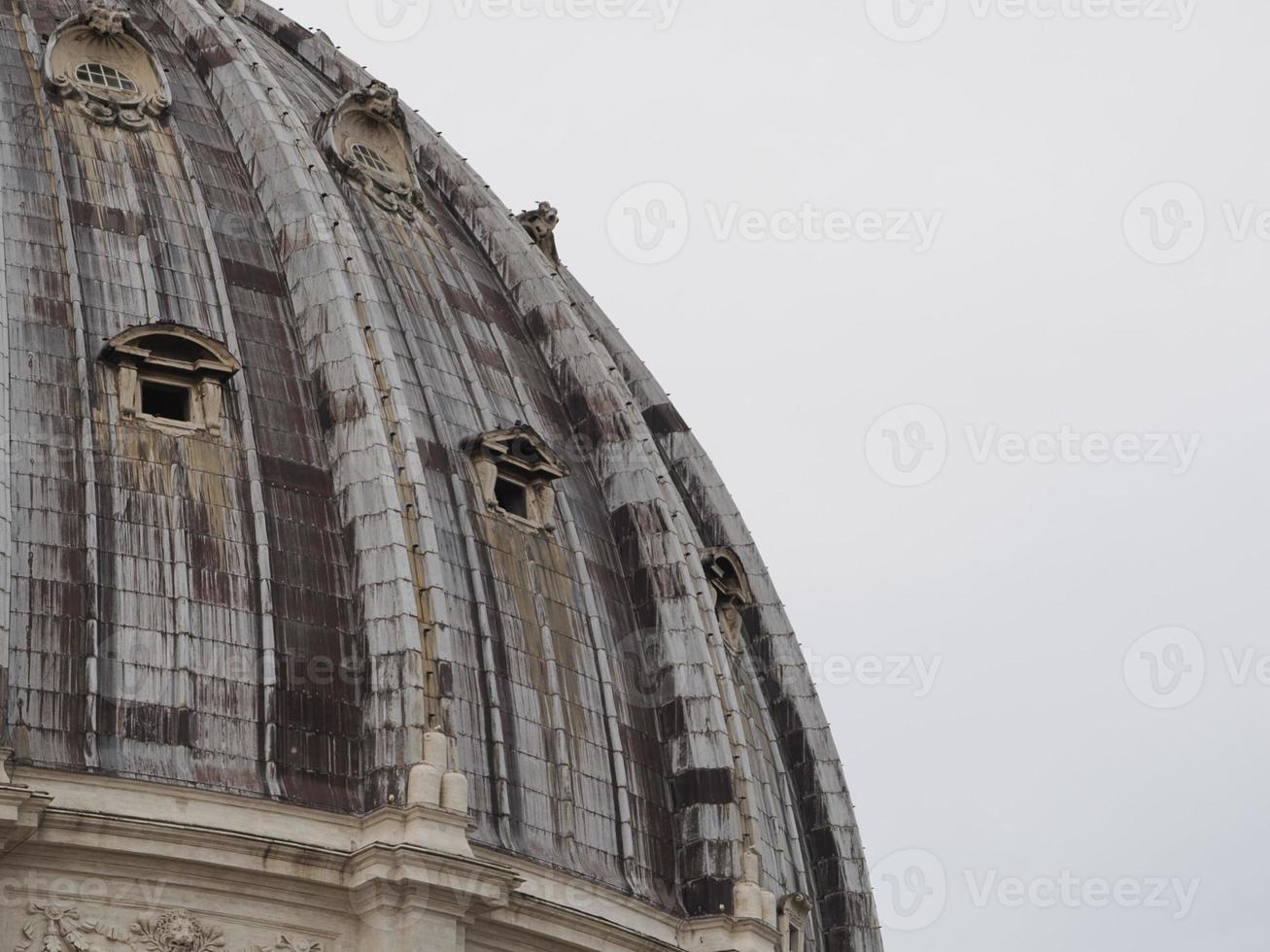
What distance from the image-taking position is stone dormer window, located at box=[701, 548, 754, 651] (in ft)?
148

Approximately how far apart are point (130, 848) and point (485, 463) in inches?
362

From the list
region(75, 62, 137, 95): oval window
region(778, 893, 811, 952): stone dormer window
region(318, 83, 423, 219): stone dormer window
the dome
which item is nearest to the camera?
the dome

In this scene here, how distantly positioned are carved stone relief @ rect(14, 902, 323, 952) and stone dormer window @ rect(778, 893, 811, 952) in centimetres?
892

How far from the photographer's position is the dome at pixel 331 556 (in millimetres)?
34812

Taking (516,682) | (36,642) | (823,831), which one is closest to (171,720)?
(36,642)

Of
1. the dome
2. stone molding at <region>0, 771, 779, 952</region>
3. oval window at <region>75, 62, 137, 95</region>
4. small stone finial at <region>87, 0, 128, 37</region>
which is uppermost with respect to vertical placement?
small stone finial at <region>87, 0, 128, 37</region>

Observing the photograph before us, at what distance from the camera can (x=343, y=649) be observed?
36812mm

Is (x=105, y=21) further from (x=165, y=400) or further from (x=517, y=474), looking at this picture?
(x=517, y=474)

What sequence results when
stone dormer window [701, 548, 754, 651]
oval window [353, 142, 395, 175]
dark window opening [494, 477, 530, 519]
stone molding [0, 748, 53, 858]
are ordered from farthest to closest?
1. oval window [353, 142, 395, 175]
2. stone dormer window [701, 548, 754, 651]
3. dark window opening [494, 477, 530, 519]
4. stone molding [0, 748, 53, 858]

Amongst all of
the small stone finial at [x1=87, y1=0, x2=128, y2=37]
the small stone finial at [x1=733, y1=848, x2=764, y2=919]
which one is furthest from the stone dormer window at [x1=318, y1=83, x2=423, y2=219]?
the small stone finial at [x1=733, y1=848, x2=764, y2=919]

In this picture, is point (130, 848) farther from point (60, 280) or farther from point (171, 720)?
point (60, 280)

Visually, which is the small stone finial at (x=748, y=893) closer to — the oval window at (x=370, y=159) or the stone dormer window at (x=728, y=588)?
the stone dormer window at (x=728, y=588)

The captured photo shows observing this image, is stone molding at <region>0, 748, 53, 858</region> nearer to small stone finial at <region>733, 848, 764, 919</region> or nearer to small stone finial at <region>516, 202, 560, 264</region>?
small stone finial at <region>733, 848, 764, 919</region>

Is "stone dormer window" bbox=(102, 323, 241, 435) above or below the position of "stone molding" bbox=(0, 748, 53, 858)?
above
